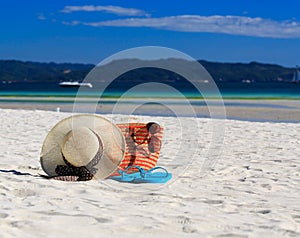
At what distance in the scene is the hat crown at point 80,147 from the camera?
224 inches

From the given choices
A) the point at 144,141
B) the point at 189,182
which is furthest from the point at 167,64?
the point at 189,182

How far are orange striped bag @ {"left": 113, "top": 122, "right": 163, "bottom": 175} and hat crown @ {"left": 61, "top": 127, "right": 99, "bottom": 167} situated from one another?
0.81 m

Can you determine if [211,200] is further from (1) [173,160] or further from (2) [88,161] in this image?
(1) [173,160]

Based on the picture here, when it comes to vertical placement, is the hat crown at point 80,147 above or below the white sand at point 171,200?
above

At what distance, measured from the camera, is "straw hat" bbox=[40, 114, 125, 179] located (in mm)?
5727

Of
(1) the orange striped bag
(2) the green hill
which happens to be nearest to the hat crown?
(1) the orange striped bag

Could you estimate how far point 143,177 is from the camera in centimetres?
616

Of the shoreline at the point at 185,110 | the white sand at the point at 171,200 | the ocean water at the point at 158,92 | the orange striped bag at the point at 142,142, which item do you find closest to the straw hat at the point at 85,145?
the white sand at the point at 171,200

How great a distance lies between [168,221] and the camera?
13.5 feet

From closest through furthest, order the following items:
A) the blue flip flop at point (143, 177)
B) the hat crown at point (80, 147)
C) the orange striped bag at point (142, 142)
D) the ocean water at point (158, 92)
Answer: the hat crown at point (80, 147) < the blue flip flop at point (143, 177) < the orange striped bag at point (142, 142) < the ocean water at point (158, 92)

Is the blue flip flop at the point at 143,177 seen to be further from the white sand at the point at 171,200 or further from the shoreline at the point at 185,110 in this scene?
the shoreline at the point at 185,110

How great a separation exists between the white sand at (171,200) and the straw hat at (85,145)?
216 millimetres

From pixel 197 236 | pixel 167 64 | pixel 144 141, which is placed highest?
pixel 167 64

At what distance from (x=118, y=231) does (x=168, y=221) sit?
0.48 m
